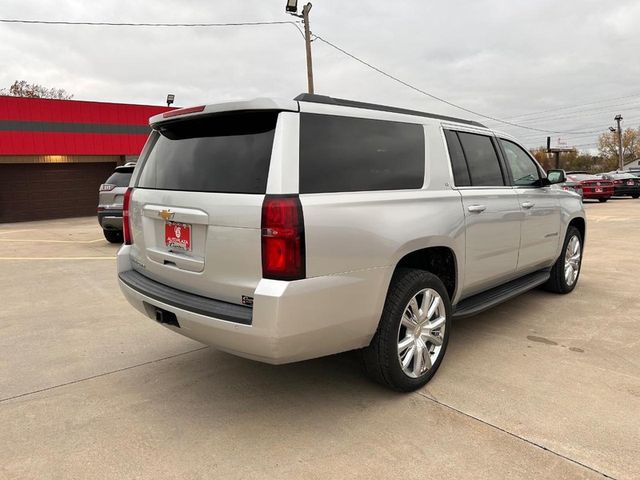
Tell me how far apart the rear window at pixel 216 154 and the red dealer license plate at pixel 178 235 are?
0.24 metres

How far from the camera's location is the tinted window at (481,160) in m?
3.98

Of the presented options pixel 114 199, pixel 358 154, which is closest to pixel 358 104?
pixel 358 154

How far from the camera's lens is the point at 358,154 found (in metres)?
3.01

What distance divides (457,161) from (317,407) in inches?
84.1

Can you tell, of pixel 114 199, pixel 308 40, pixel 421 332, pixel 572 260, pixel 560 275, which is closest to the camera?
pixel 421 332

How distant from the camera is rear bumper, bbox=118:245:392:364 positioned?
2518 millimetres

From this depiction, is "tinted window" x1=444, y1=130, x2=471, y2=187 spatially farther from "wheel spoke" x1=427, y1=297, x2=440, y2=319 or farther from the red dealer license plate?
the red dealer license plate

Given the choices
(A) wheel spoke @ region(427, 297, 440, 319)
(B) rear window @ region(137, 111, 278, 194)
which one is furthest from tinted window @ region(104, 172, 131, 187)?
(A) wheel spoke @ region(427, 297, 440, 319)

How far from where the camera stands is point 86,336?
4492mm

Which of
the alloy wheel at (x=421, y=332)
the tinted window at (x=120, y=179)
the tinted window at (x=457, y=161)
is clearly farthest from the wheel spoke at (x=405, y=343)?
the tinted window at (x=120, y=179)

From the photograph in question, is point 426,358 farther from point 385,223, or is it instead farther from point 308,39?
point 308,39

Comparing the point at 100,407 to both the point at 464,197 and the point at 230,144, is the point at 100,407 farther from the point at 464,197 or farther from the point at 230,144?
the point at 464,197

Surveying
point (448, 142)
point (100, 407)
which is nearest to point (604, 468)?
point (448, 142)

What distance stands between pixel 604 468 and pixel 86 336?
415 cm
